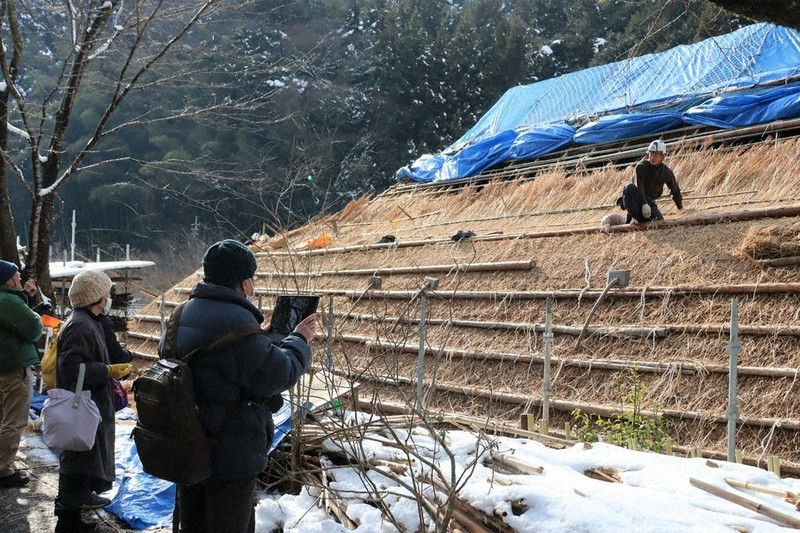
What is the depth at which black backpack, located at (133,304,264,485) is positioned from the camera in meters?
2.78

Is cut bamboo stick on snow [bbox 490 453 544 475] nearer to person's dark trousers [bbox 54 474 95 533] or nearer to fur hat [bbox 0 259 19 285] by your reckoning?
person's dark trousers [bbox 54 474 95 533]

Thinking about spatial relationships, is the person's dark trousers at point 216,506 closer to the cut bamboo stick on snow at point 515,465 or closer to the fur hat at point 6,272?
the cut bamboo stick on snow at point 515,465

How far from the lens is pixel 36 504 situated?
4.71 metres

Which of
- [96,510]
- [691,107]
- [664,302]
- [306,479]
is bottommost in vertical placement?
[96,510]

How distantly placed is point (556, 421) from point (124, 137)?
25.7m

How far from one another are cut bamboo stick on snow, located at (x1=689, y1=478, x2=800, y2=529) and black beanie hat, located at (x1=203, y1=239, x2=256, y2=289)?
2015 mm

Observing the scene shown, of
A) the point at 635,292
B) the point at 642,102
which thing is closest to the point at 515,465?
the point at 635,292

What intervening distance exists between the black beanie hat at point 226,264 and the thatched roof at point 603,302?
1.42 metres

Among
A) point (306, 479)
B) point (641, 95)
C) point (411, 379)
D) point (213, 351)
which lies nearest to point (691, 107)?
point (641, 95)

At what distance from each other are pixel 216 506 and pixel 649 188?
23.2 feet

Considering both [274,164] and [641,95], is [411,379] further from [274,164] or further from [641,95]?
[274,164]

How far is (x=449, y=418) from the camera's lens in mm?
4582

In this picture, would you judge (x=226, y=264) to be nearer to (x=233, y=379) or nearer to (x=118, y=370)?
(x=233, y=379)

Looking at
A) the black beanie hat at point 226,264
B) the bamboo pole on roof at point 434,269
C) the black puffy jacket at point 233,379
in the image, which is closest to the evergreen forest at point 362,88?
the bamboo pole on roof at point 434,269
